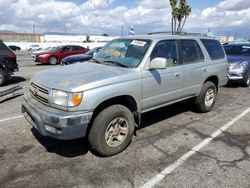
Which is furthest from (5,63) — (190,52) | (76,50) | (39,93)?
(76,50)

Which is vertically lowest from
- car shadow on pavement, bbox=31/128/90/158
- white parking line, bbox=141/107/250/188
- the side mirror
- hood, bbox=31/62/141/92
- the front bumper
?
white parking line, bbox=141/107/250/188

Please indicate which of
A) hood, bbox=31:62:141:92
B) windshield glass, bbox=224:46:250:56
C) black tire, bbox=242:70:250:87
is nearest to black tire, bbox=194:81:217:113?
hood, bbox=31:62:141:92

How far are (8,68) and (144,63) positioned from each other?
733cm

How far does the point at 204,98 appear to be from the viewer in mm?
5727

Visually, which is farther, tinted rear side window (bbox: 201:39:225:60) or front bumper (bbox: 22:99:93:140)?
tinted rear side window (bbox: 201:39:225:60)

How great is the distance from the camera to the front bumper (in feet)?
10.6

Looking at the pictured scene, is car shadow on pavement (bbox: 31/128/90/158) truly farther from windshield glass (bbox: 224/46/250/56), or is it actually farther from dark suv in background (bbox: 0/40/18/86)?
windshield glass (bbox: 224/46/250/56)

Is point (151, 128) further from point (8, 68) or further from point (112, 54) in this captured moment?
point (8, 68)

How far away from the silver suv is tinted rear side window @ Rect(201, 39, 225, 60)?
305 mm

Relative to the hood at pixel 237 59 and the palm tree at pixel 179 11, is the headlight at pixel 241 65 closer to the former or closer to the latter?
the hood at pixel 237 59

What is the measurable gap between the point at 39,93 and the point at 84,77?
75 centimetres

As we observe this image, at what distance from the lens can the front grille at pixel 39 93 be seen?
11.6ft

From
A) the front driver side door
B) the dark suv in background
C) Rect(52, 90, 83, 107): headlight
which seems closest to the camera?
Rect(52, 90, 83, 107): headlight

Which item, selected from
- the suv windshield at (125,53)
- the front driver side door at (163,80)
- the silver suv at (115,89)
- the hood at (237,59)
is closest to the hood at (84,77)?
the silver suv at (115,89)
